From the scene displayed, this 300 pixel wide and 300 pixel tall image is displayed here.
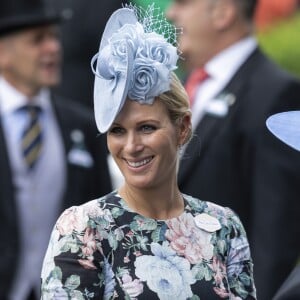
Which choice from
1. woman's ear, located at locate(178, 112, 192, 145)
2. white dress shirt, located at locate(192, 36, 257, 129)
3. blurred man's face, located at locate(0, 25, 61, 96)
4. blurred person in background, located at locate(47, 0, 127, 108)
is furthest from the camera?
blurred person in background, located at locate(47, 0, 127, 108)

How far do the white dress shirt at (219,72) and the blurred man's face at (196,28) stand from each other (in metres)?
0.16

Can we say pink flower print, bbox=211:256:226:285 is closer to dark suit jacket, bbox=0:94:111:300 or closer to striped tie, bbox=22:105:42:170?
dark suit jacket, bbox=0:94:111:300

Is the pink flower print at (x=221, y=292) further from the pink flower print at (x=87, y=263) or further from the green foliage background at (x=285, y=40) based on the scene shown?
the green foliage background at (x=285, y=40)

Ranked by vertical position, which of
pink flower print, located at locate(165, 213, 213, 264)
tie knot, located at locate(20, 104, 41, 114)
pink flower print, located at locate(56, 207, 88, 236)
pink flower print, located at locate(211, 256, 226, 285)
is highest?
pink flower print, located at locate(56, 207, 88, 236)

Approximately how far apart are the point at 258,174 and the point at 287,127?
2.53m

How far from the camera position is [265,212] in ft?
21.1

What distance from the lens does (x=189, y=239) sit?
13.2ft

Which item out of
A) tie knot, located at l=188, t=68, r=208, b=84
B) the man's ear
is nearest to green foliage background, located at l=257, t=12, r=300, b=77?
the man's ear

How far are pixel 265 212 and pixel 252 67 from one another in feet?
2.49

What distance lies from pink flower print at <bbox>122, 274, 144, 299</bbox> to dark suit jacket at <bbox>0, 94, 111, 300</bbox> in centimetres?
300

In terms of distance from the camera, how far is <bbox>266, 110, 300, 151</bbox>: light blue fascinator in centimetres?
391

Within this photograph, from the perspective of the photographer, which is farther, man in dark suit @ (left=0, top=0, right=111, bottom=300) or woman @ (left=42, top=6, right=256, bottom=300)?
man in dark suit @ (left=0, top=0, right=111, bottom=300)

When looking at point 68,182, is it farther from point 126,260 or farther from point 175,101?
point 126,260

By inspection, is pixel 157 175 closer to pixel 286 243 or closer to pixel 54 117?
pixel 286 243
